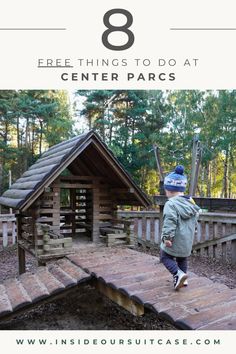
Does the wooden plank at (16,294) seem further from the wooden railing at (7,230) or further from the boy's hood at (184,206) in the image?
the wooden railing at (7,230)

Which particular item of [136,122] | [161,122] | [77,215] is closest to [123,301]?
[77,215]

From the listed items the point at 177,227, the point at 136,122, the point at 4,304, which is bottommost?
the point at 4,304

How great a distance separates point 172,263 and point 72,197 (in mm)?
3351

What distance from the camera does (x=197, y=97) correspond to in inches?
598

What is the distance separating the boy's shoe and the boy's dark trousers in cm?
4

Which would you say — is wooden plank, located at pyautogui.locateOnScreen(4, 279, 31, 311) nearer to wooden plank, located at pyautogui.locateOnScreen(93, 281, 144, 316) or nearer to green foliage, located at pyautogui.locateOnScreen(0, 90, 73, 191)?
wooden plank, located at pyautogui.locateOnScreen(93, 281, 144, 316)

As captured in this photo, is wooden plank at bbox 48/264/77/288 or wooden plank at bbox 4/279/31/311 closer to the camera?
wooden plank at bbox 4/279/31/311

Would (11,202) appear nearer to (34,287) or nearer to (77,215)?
(34,287)

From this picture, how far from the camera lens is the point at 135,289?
316 cm

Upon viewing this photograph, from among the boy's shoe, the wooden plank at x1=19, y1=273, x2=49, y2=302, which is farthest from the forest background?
the boy's shoe

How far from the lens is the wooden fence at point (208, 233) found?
670cm

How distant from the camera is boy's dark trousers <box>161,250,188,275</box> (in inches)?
123

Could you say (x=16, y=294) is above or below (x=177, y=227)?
below

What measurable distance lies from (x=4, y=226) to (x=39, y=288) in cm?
515
